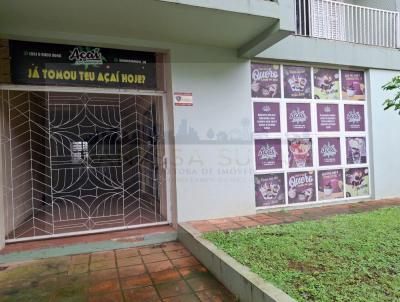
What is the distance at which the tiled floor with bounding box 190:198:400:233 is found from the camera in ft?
14.4

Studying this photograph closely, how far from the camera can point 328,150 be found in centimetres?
581

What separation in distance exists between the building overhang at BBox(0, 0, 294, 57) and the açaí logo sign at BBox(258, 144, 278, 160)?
5.44 feet

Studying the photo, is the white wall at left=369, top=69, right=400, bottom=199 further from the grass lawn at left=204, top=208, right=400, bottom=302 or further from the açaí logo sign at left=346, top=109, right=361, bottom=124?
the grass lawn at left=204, top=208, right=400, bottom=302

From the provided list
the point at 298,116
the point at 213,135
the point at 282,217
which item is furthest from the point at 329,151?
the point at 213,135

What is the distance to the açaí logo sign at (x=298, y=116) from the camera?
5.52m

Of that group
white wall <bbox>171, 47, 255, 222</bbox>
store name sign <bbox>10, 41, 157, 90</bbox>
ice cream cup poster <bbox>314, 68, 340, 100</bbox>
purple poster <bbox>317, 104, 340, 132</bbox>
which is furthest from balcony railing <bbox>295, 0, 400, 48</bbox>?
store name sign <bbox>10, 41, 157, 90</bbox>

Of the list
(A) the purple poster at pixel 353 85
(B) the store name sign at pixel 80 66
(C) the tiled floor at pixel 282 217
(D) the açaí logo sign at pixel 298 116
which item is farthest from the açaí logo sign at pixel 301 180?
(B) the store name sign at pixel 80 66

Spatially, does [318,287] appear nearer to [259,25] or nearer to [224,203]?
[224,203]

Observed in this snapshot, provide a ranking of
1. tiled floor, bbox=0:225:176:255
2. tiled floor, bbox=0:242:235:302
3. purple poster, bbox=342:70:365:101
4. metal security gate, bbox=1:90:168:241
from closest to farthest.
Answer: tiled floor, bbox=0:242:235:302, tiled floor, bbox=0:225:176:255, metal security gate, bbox=1:90:168:241, purple poster, bbox=342:70:365:101

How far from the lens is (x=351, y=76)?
6.00 metres

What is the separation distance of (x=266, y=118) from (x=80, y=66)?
299cm

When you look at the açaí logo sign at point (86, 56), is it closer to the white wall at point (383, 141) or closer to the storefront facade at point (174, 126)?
the storefront facade at point (174, 126)

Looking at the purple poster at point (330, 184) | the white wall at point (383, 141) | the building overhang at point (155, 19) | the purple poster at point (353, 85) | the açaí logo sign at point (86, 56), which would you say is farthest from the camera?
the white wall at point (383, 141)

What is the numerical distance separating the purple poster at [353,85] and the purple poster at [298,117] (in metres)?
0.93
